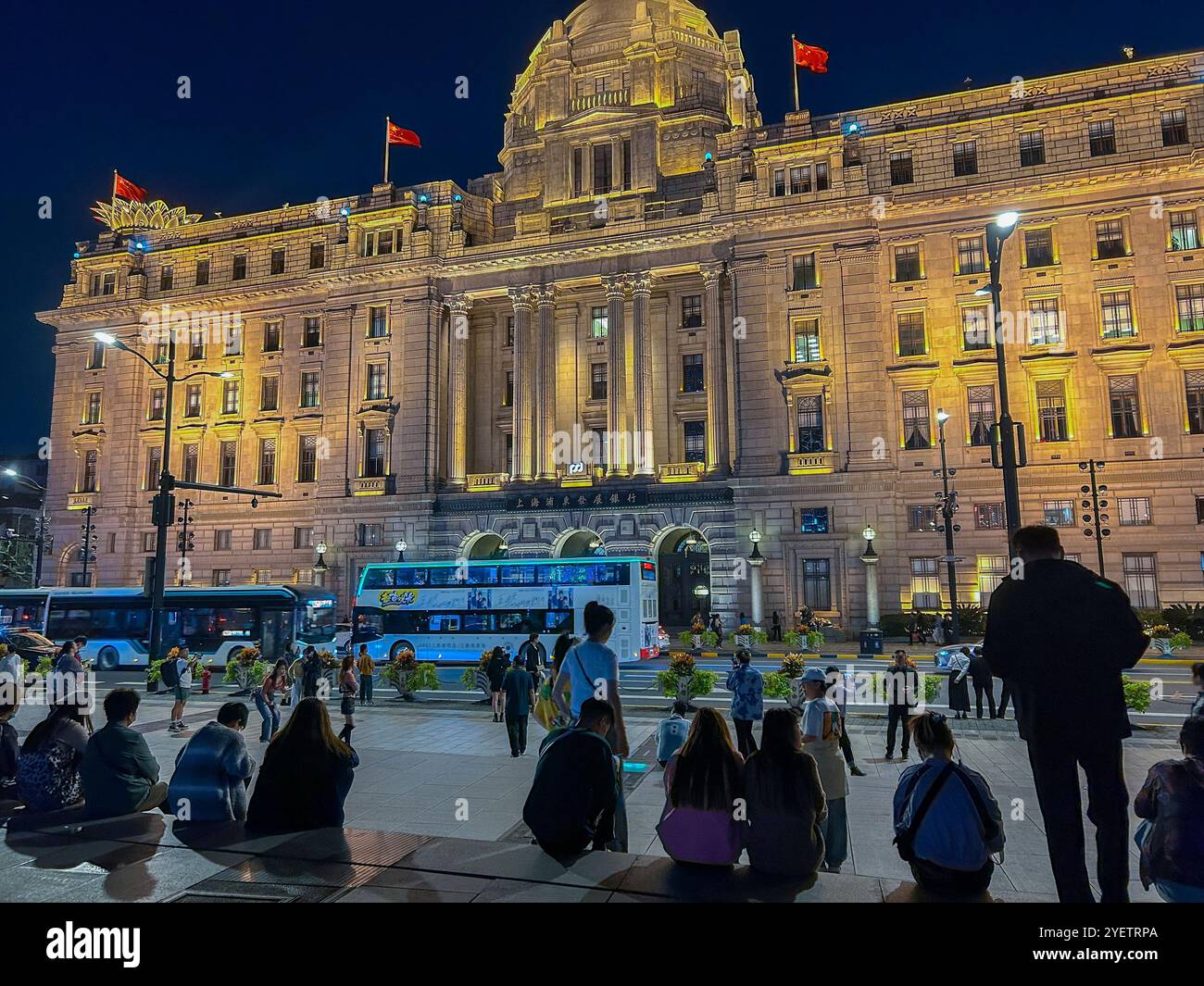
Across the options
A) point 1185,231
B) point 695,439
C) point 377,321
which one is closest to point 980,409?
point 1185,231

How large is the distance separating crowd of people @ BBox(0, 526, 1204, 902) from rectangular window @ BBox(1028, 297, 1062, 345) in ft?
103

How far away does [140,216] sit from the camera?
54.4 meters

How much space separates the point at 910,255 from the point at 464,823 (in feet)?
122

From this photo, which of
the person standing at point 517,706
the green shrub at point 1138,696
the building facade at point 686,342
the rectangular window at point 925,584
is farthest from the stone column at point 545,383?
the green shrub at point 1138,696

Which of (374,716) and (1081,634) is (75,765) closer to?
(1081,634)

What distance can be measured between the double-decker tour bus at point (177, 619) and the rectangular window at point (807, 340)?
25.7 m

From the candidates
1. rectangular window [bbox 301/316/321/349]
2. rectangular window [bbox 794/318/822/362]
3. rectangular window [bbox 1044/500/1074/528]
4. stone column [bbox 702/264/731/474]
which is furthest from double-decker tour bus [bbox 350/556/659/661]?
rectangular window [bbox 301/316/321/349]

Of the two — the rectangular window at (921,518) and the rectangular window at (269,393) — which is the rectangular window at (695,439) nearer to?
the rectangular window at (921,518)

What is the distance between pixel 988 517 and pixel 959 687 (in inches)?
917

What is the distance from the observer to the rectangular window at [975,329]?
1443 inches

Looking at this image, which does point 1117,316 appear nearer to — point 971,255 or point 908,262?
point 971,255

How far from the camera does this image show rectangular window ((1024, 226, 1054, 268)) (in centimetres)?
3666

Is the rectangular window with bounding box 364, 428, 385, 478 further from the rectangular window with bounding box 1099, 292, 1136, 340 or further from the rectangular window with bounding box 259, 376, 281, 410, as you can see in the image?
the rectangular window with bounding box 1099, 292, 1136, 340
